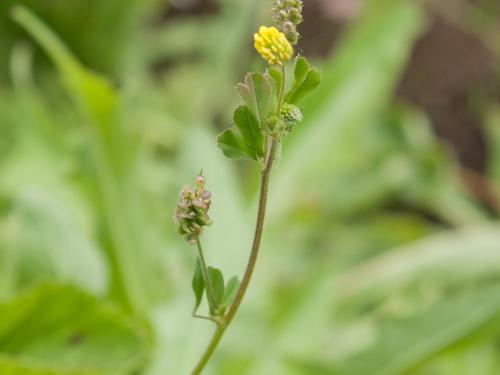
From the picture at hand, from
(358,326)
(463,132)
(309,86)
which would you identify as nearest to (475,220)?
(463,132)

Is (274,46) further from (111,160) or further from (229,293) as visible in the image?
(111,160)

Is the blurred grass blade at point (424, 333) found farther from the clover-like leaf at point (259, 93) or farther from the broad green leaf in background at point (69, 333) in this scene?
the clover-like leaf at point (259, 93)

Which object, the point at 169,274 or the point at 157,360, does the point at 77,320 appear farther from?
the point at 169,274

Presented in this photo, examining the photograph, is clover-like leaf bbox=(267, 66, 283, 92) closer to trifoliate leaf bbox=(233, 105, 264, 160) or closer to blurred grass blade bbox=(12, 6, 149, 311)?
trifoliate leaf bbox=(233, 105, 264, 160)

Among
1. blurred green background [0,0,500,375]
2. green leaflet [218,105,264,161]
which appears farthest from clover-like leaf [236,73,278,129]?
blurred green background [0,0,500,375]

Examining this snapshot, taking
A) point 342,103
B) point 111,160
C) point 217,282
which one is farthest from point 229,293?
point 342,103

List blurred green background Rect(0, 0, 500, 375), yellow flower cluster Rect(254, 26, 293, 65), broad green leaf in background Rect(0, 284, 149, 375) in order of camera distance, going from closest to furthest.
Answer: yellow flower cluster Rect(254, 26, 293, 65)
broad green leaf in background Rect(0, 284, 149, 375)
blurred green background Rect(0, 0, 500, 375)
